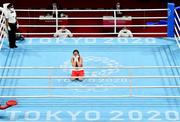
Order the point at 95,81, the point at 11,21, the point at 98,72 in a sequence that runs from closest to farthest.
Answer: the point at 95,81
the point at 98,72
the point at 11,21

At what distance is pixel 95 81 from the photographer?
299 inches

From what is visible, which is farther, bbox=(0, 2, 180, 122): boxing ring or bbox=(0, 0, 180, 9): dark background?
bbox=(0, 0, 180, 9): dark background

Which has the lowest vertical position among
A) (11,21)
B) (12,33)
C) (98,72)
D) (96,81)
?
(96,81)

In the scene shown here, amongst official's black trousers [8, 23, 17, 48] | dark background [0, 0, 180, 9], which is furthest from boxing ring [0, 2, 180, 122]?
dark background [0, 0, 180, 9]

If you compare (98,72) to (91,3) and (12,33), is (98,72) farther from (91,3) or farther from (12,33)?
(91,3)

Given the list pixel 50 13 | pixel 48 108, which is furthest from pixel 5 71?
pixel 50 13

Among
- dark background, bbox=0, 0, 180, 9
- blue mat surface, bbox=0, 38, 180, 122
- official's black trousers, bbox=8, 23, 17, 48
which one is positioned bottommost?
blue mat surface, bbox=0, 38, 180, 122

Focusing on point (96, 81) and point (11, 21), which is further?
point (11, 21)

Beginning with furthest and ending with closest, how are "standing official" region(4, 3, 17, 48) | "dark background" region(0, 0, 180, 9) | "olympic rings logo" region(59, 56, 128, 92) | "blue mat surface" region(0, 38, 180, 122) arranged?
"dark background" region(0, 0, 180, 9) < "standing official" region(4, 3, 17, 48) < "olympic rings logo" region(59, 56, 128, 92) < "blue mat surface" region(0, 38, 180, 122)

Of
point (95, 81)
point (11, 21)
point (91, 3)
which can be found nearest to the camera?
point (95, 81)

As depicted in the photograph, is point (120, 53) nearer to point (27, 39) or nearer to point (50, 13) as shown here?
point (27, 39)

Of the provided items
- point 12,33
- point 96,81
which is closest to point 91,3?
point 12,33

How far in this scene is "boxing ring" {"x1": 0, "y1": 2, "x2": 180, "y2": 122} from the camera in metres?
6.65

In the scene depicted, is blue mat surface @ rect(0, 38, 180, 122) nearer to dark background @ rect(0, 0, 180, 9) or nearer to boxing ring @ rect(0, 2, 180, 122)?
boxing ring @ rect(0, 2, 180, 122)
